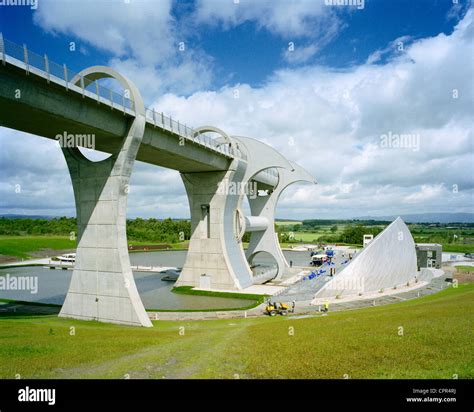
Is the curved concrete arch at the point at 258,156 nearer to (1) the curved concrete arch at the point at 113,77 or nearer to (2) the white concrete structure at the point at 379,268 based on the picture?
(2) the white concrete structure at the point at 379,268

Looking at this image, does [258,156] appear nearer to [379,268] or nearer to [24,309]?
[379,268]

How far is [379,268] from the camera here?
33406mm

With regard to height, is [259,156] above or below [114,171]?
above

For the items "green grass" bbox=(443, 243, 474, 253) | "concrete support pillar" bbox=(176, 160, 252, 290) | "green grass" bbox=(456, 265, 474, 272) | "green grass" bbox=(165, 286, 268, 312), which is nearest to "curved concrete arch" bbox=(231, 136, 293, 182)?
"concrete support pillar" bbox=(176, 160, 252, 290)

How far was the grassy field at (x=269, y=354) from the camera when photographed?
8.79 meters

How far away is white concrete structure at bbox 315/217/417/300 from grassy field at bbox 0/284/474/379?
16.3 metres

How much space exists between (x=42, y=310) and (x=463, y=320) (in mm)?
24475

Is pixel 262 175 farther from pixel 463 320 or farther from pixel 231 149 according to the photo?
pixel 463 320

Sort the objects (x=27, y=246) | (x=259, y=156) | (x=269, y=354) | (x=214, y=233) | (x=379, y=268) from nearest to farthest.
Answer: (x=269, y=354), (x=379, y=268), (x=214, y=233), (x=259, y=156), (x=27, y=246)

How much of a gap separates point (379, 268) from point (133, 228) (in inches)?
3410

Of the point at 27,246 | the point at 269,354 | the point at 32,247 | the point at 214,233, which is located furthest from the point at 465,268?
the point at 27,246

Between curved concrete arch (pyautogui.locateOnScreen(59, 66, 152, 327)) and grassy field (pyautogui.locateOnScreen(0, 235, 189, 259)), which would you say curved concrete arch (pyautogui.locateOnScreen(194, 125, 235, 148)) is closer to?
curved concrete arch (pyautogui.locateOnScreen(59, 66, 152, 327))

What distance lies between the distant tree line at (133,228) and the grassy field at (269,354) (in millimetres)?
76532

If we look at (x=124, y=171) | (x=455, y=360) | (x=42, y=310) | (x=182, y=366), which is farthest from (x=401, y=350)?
(x=42, y=310)
